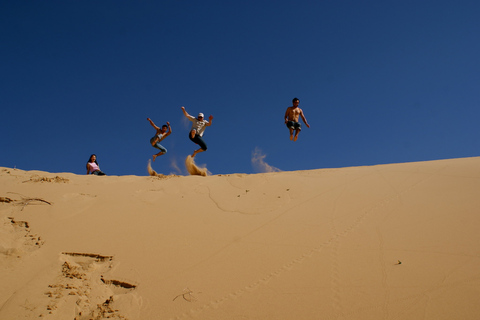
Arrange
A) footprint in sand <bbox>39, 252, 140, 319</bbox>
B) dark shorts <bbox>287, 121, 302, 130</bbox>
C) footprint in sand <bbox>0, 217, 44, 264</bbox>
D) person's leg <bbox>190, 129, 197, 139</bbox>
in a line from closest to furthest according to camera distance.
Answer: footprint in sand <bbox>39, 252, 140, 319</bbox> < footprint in sand <bbox>0, 217, 44, 264</bbox> < person's leg <bbox>190, 129, 197, 139</bbox> < dark shorts <bbox>287, 121, 302, 130</bbox>

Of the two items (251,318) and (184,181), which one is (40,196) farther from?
(251,318)

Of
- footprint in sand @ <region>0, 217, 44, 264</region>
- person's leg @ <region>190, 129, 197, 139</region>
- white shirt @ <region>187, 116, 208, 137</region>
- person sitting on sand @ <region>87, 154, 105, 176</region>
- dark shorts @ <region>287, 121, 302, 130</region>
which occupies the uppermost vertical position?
dark shorts @ <region>287, 121, 302, 130</region>

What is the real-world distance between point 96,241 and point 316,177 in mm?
4723

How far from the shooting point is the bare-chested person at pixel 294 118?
9.49 meters

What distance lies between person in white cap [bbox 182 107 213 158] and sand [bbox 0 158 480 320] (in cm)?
293

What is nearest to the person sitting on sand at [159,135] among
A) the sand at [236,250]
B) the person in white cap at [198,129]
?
the person in white cap at [198,129]

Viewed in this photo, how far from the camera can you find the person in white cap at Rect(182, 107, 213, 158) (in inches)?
349

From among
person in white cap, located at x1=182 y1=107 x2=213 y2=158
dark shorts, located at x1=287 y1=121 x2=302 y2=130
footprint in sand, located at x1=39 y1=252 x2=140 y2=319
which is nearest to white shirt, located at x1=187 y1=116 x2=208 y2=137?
person in white cap, located at x1=182 y1=107 x2=213 y2=158

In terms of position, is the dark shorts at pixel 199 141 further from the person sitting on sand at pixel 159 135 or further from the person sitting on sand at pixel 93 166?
the person sitting on sand at pixel 93 166

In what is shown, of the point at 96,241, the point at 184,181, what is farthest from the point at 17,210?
the point at 184,181

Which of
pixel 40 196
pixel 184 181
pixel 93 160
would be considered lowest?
pixel 40 196

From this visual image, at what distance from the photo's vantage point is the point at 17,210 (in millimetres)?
4578

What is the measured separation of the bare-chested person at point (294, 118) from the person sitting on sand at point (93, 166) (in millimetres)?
5853

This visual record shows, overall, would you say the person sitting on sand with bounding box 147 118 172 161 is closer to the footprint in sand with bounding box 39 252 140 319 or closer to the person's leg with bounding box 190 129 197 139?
the person's leg with bounding box 190 129 197 139
